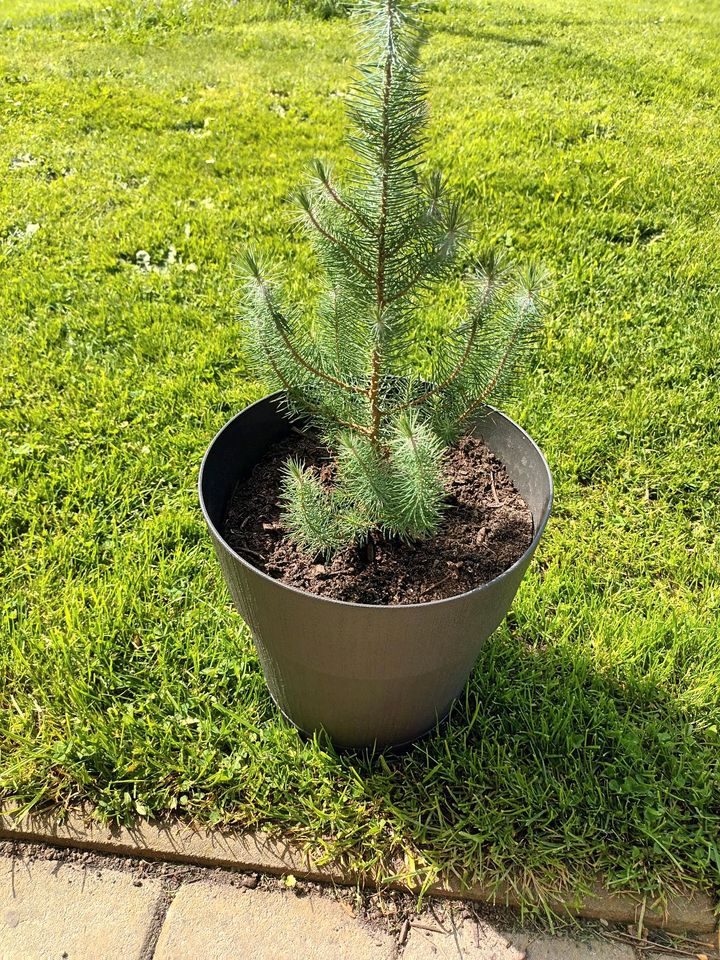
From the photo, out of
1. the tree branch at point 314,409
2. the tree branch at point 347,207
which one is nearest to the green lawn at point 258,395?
the tree branch at point 347,207

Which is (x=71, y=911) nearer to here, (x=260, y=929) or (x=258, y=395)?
(x=260, y=929)

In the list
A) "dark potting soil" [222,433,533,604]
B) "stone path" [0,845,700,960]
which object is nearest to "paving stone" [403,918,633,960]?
"stone path" [0,845,700,960]

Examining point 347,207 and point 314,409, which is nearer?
point 347,207

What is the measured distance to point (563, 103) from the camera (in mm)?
6184

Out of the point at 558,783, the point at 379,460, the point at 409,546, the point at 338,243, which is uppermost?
the point at 338,243

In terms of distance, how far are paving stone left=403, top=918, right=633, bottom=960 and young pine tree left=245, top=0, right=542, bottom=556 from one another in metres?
1.02

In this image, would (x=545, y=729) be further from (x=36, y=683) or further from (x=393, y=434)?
(x=36, y=683)

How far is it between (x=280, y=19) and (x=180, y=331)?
6.43 meters

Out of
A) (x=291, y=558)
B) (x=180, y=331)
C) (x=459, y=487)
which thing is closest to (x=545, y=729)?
(x=459, y=487)

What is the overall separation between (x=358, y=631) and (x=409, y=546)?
0.39 metres

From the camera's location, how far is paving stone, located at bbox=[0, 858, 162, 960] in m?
1.84

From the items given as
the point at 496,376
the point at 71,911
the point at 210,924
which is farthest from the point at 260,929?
the point at 496,376

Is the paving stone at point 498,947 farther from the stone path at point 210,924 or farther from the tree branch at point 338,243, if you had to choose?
the tree branch at point 338,243

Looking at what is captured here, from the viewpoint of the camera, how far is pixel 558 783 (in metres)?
2.09
